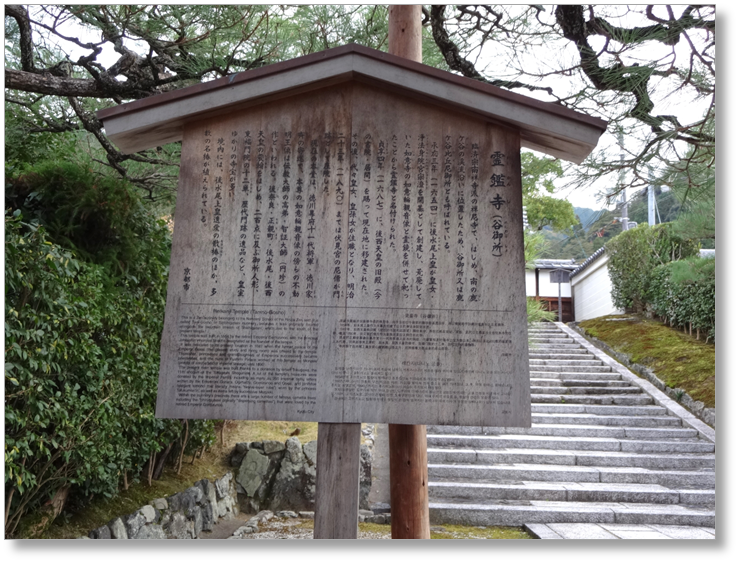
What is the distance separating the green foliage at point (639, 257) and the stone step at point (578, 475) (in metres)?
7.51

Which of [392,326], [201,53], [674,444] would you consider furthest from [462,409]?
[674,444]

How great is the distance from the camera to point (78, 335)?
3.95 metres

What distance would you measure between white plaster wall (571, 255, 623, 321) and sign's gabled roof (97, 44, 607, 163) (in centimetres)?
1390

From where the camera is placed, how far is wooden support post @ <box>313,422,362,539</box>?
10.1ft

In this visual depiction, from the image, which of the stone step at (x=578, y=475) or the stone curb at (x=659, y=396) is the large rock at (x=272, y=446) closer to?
the stone step at (x=578, y=475)

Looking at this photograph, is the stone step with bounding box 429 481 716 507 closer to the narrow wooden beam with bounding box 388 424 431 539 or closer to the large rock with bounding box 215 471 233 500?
the large rock with bounding box 215 471 233 500

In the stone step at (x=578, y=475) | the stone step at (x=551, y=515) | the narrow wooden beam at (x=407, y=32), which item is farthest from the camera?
the stone step at (x=578, y=475)

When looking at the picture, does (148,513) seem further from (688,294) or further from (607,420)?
(688,294)

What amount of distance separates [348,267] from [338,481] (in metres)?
1.17

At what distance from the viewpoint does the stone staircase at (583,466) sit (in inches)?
245

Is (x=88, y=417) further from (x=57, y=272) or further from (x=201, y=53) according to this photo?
(x=201, y=53)

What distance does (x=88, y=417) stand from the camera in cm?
406

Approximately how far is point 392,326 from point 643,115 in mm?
3474

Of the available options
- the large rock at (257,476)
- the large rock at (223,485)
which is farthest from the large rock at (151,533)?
the large rock at (257,476)
